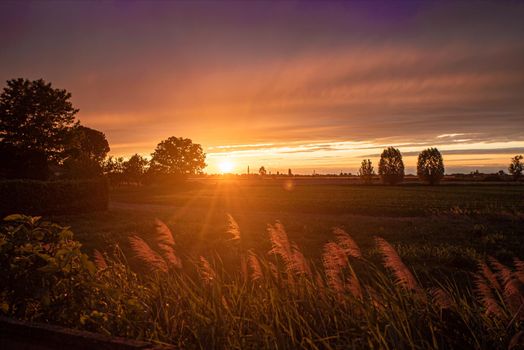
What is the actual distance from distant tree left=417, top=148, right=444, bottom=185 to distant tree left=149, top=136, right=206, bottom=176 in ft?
182

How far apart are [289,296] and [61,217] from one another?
74.9 feet

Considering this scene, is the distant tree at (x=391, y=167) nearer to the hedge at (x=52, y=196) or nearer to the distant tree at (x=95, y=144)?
the distant tree at (x=95, y=144)

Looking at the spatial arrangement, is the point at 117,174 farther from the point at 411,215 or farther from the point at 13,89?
the point at 411,215

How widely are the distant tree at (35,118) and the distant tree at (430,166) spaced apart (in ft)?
265

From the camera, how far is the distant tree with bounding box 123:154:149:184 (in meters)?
72.1

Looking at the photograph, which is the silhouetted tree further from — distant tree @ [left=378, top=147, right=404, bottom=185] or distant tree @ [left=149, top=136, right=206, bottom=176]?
distant tree @ [left=378, top=147, right=404, bottom=185]

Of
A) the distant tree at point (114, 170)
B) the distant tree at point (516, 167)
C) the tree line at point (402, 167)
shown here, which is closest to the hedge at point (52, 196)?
the distant tree at point (114, 170)

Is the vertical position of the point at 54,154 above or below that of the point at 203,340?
above

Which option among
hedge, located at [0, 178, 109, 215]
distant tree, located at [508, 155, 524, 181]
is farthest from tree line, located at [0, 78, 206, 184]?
distant tree, located at [508, 155, 524, 181]

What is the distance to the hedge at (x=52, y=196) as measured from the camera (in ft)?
71.2

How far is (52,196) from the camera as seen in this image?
24.1 meters

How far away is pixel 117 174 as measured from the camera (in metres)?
69.7

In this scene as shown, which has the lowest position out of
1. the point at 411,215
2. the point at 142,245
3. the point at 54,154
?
the point at 411,215

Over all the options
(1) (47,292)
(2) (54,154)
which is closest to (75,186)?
(2) (54,154)
